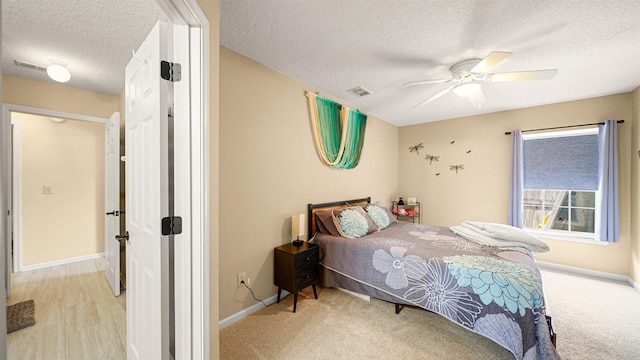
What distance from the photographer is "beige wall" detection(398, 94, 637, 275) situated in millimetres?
3359

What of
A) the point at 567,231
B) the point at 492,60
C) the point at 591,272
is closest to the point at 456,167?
the point at 567,231

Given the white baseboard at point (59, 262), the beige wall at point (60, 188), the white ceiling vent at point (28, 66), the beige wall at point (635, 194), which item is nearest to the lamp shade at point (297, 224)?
the white ceiling vent at point (28, 66)

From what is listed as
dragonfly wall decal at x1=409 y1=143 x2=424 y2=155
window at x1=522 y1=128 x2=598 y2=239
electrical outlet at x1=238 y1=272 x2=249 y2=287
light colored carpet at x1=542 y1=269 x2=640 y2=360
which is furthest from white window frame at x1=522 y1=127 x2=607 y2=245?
electrical outlet at x1=238 y1=272 x2=249 y2=287

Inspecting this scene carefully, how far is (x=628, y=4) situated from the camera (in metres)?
1.78

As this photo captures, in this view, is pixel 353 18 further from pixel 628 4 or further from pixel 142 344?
pixel 142 344

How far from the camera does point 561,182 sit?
3.76 meters

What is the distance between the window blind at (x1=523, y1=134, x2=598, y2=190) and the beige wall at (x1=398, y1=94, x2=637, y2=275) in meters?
0.24

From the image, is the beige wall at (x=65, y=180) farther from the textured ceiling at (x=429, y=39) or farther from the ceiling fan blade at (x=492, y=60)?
the ceiling fan blade at (x=492, y=60)

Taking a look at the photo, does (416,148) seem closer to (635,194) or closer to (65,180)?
(635,194)

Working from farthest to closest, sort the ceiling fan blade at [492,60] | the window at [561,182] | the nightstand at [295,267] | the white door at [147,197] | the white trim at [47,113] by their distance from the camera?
the window at [561,182] < the white trim at [47,113] < the nightstand at [295,267] < the ceiling fan blade at [492,60] < the white door at [147,197]

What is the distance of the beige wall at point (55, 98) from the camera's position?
8.92 feet

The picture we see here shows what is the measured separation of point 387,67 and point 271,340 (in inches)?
112

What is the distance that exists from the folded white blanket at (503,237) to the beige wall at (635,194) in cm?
177

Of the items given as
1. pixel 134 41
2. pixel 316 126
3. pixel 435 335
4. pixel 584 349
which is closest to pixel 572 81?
pixel 584 349
